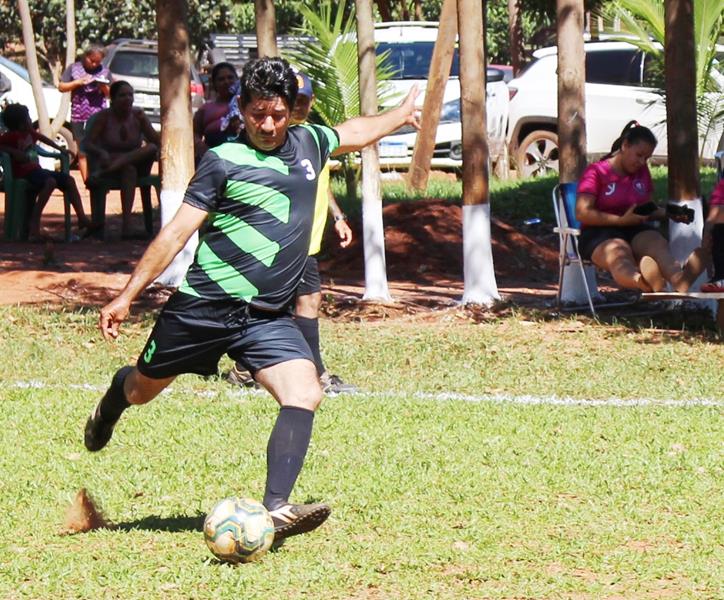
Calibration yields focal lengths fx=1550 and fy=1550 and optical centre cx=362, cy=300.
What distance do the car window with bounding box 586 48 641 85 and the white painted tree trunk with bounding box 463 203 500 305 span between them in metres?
9.25

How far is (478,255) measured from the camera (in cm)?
1185

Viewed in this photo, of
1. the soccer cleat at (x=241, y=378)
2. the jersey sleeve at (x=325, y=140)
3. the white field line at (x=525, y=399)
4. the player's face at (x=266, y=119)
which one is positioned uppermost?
the player's face at (x=266, y=119)

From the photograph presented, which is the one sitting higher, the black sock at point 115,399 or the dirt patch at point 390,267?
the black sock at point 115,399

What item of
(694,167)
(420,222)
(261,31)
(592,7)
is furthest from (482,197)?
(592,7)

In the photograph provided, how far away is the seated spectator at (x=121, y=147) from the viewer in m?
15.5

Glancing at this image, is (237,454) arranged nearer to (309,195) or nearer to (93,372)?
(309,195)

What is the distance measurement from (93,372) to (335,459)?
2.99 meters

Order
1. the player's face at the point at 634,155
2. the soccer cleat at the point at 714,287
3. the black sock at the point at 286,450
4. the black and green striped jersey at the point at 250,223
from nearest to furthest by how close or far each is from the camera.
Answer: the black sock at the point at 286,450
the black and green striped jersey at the point at 250,223
the soccer cleat at the point at 714,287
the player's face at the point at 634,155

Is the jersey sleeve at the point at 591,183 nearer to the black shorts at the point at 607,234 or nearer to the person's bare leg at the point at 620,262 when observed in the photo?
the black shorts at the point at 607,234

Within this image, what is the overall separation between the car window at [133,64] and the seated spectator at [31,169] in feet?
35.3

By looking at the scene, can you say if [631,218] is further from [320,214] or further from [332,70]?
[332,70]

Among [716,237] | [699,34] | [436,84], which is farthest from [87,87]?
[716,237]

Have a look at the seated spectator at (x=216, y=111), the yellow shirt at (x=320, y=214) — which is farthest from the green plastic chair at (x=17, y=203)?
the yellow shirt at (x=320, y=214)

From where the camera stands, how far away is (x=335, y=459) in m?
7.07
